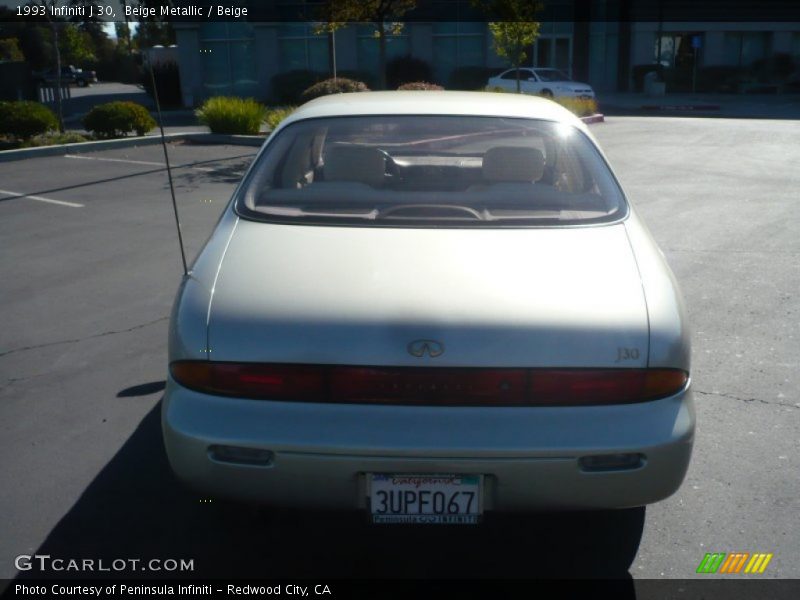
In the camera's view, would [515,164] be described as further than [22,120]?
No

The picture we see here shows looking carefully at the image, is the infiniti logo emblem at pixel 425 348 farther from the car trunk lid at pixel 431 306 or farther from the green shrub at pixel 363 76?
the green shrub at pixel 363 76

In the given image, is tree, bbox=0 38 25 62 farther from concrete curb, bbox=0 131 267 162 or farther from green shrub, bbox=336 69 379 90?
concrete curb, bbox=0 131 267 162

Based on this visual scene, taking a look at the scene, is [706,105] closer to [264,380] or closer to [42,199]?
[42,199]

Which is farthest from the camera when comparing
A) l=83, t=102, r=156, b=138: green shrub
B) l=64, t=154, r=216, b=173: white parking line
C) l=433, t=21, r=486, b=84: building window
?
l=433, t=21, r=486, b=84: building window

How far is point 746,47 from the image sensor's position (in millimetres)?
42281

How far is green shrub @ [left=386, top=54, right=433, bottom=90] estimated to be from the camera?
113ft

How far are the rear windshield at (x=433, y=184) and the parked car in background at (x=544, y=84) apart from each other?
81.7ft

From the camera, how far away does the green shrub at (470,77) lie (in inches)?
1385

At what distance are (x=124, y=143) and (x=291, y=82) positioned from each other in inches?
669

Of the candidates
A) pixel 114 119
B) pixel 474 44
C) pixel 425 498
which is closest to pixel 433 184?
pixel 425 498

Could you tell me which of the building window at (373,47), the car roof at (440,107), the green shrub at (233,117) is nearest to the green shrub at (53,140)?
the green shrub at (233,117)

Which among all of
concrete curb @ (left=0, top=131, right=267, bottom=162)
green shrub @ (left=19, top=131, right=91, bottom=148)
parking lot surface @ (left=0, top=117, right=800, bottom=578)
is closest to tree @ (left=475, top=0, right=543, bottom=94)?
concrete curb @ (left=0, top=131, right=267, bottom=162)

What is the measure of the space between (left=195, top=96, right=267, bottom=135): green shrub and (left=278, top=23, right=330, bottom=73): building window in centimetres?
1671

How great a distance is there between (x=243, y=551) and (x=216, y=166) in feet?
39.7
